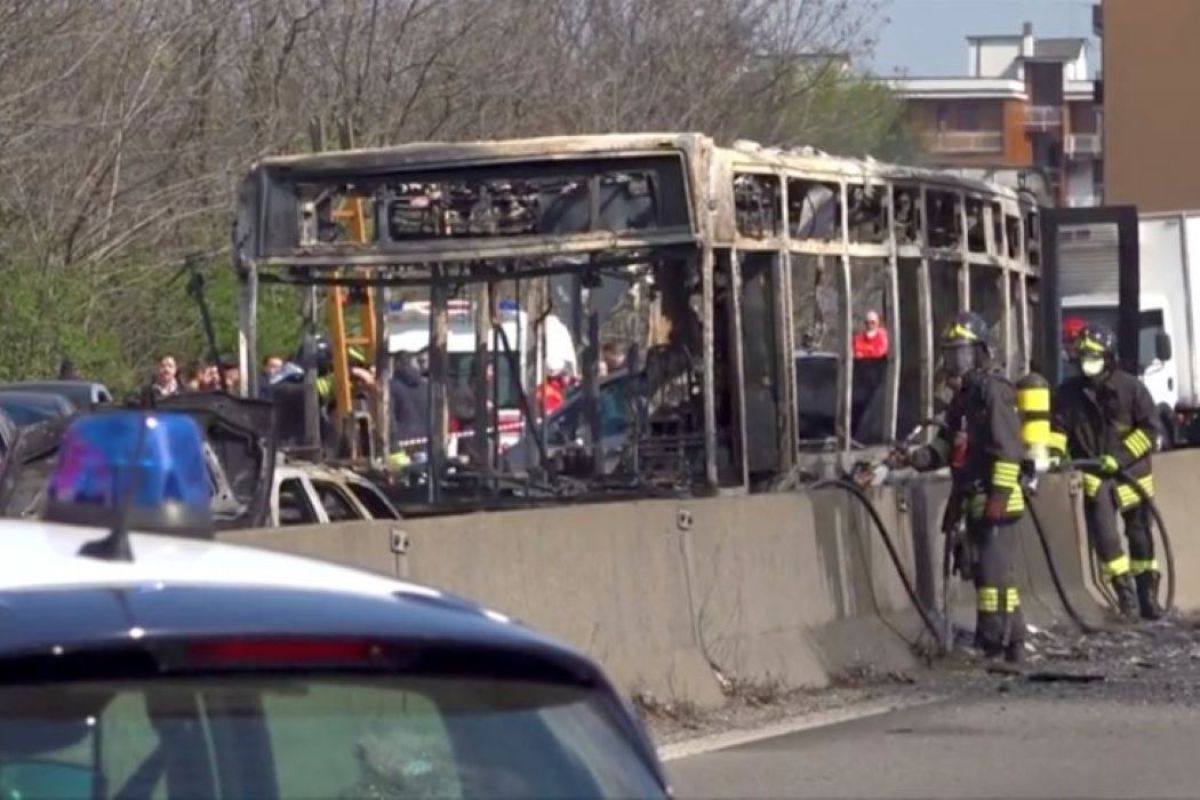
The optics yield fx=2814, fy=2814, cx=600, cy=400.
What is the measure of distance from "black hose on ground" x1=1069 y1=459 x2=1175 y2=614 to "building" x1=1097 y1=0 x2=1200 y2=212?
3829 cm

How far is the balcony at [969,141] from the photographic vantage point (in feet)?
332

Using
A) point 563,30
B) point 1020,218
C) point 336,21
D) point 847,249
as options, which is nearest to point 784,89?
point 563,30

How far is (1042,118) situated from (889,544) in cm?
9305

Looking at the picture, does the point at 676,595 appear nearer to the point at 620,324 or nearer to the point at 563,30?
the point at 620,324

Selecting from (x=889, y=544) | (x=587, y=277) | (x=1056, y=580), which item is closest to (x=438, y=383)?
(x=587, y=277)

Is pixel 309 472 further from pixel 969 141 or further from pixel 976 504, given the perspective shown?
pixel 969 141

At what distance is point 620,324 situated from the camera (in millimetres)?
16188

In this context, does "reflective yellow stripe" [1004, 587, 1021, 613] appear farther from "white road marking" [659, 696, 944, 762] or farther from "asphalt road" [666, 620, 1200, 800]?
"white road marking" [659, 696, 944, 762]

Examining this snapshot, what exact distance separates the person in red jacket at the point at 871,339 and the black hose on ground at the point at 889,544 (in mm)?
3164

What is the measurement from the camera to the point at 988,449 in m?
14.9

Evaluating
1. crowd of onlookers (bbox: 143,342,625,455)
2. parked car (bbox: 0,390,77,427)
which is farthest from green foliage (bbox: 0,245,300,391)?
crowd of onlookers (bbox: 143,342,625,455)

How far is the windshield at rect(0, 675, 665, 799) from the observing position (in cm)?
370

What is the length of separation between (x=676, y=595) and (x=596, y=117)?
2605cm

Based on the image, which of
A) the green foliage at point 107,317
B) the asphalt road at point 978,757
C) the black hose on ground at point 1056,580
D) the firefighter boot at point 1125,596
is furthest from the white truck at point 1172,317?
the asphalt road at point 978,757
